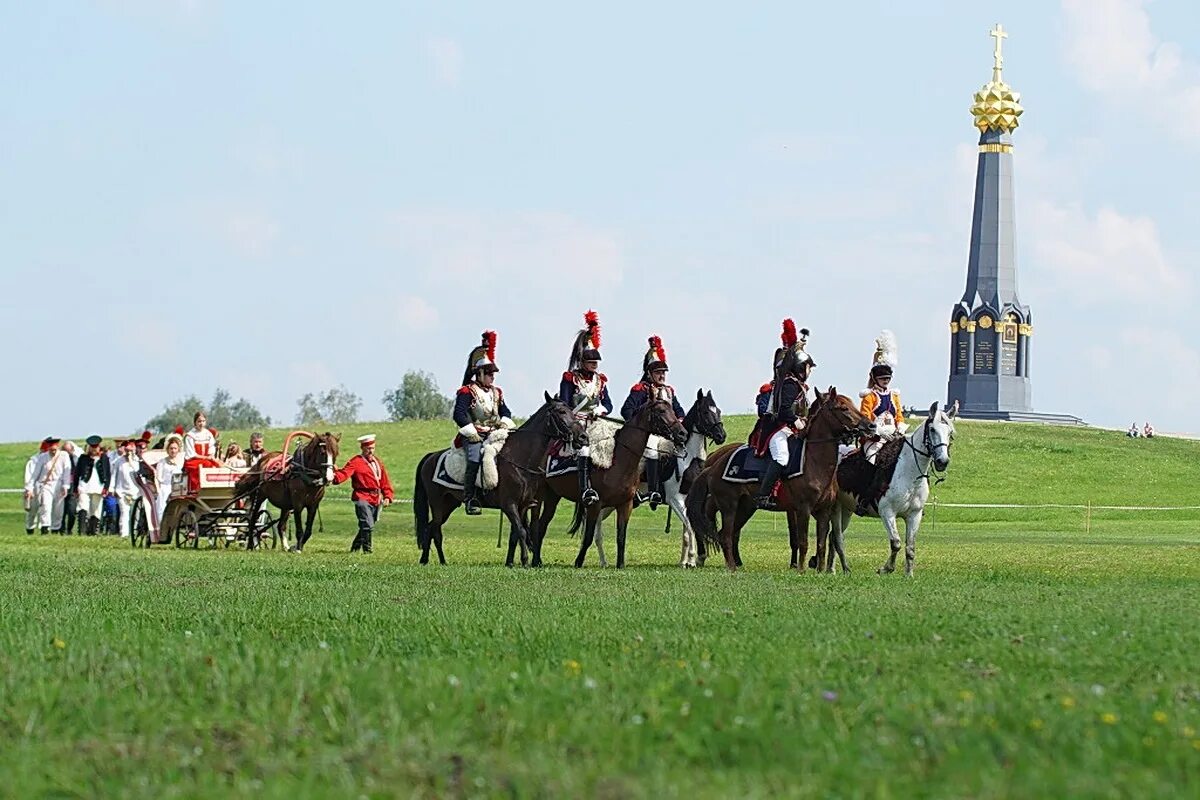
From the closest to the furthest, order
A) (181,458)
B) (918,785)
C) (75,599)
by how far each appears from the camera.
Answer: (918,785) → (75,599) → (181,458)

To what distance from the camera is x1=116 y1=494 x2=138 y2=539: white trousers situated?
36281mm

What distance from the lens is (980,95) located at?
250ft

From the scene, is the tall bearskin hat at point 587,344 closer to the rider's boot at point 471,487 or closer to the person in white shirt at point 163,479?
the rider's boot at point 471,487

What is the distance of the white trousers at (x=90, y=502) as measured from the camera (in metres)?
39.5

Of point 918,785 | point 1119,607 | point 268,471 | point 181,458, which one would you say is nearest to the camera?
point 918,785

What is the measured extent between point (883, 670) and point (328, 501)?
47.0m

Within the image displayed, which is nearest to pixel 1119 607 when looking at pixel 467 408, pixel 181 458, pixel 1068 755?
pixel 1068 755

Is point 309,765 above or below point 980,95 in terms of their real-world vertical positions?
below

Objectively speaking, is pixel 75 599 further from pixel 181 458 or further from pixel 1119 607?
pixel 181 458

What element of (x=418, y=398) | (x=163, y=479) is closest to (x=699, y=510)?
(x=163, y=479)

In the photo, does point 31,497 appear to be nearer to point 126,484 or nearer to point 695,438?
point 126,484

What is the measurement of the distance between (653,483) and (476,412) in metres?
2.68

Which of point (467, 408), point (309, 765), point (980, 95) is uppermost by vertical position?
point (980, 95)

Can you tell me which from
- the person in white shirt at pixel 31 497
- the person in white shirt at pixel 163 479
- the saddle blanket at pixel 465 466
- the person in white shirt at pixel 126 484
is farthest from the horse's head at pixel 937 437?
the person in white shirt at pixel 31 497
